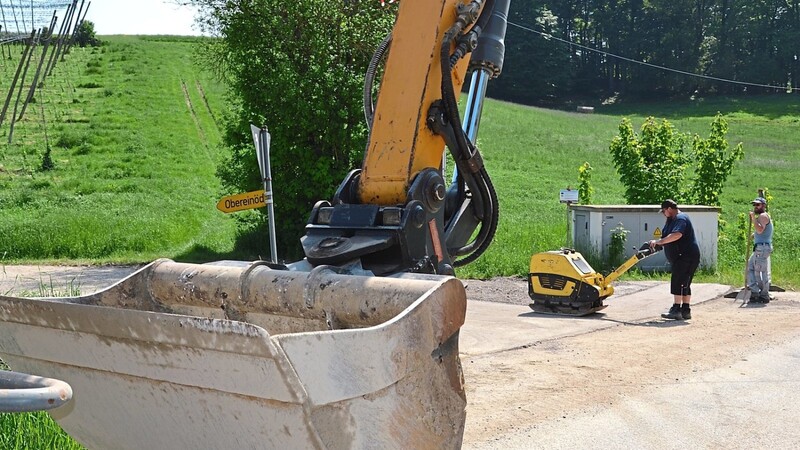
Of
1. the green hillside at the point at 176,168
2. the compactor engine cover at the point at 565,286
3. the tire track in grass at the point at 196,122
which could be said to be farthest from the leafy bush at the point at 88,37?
the compactor engine cover at the point at 565,286

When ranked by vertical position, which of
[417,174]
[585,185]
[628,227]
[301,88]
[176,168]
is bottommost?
[628,227]

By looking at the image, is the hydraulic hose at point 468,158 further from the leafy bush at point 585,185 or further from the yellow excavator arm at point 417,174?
the leafy bush at point 585,185

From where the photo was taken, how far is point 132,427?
4.44 m

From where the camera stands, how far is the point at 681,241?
38.9 feet

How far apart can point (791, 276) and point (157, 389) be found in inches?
573

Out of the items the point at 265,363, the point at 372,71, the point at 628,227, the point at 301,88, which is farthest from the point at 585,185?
the point at 265,363

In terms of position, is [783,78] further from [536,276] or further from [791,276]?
[536,276]

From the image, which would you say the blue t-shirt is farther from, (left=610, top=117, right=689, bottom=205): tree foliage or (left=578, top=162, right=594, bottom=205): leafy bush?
(left=610, top=117, right=689, bottom=205): tree foliage

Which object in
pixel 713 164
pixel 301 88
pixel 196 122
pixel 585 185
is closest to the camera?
pixel 301 88

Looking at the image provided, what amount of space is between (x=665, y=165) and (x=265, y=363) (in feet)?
56.8

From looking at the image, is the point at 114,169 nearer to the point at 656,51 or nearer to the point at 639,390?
the point at 639,390

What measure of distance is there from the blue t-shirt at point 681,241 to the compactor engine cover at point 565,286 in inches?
37.8

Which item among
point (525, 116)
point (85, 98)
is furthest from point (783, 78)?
point (85, 98)

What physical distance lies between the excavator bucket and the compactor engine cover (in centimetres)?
679
